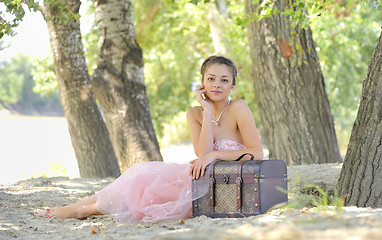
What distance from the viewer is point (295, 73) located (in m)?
8.58

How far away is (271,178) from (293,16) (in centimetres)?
289

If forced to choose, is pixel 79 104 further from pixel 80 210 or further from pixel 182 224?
pixel 182 224

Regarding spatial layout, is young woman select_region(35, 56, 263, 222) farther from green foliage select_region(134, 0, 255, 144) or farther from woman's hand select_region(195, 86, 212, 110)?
green foliage select_region(134, 0, 255, 144)

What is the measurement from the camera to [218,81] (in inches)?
198

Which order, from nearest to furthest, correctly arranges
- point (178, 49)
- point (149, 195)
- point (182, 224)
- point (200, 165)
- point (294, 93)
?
point (182, 224), point (200, 165), point (149, 195), point (294, 93), point (178, 49)

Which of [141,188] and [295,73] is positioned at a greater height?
[295,73]

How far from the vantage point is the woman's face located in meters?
5.02

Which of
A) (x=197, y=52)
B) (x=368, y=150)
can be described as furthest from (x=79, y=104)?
(x=197, y=52)

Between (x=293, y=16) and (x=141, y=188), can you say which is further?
(x=293, y=16)

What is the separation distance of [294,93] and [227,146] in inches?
152

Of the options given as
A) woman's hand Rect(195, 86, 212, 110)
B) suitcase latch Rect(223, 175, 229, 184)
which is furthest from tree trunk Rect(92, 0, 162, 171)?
suitcase latch Rect(223, 175, 229, 184)

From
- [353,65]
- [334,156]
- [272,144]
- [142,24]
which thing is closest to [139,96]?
[272,144]

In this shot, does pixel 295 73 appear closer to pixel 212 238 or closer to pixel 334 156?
pixel 334 156

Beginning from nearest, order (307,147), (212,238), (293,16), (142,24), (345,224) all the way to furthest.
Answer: (212,238) → (345,224) → (293,16) → (307,147) → (142,24)
